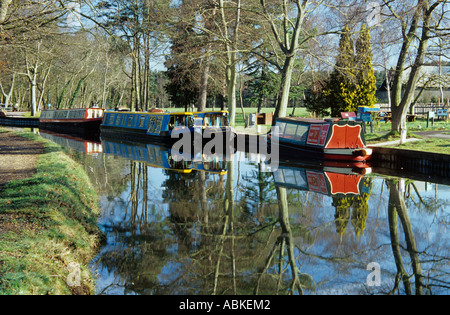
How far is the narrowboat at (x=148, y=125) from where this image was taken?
24719mm

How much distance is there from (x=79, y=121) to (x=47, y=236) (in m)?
32.3

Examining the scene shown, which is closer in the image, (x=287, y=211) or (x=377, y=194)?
(x=287, y=211)

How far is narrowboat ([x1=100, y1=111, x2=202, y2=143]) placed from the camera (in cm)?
2472

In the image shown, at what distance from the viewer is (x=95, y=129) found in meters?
36.7

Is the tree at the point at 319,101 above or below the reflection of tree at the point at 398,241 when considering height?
above

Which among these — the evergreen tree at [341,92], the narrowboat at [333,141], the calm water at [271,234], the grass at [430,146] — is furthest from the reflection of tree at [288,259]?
the evergreen tree at [341,92]

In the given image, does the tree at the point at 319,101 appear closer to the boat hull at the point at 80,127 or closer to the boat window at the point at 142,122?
the boat window at the point at 142,122

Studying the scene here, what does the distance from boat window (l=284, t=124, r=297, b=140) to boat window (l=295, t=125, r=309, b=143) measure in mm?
201

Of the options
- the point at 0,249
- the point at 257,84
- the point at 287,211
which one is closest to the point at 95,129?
the point at 257,84

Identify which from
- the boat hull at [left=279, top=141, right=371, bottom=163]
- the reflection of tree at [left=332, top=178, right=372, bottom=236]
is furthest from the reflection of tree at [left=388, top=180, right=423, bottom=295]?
the boat hull at [left=279, top=141, right=371, bottom=163]

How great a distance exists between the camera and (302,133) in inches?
776

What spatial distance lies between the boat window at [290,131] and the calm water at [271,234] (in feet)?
17.1

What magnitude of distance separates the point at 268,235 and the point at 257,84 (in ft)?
103
